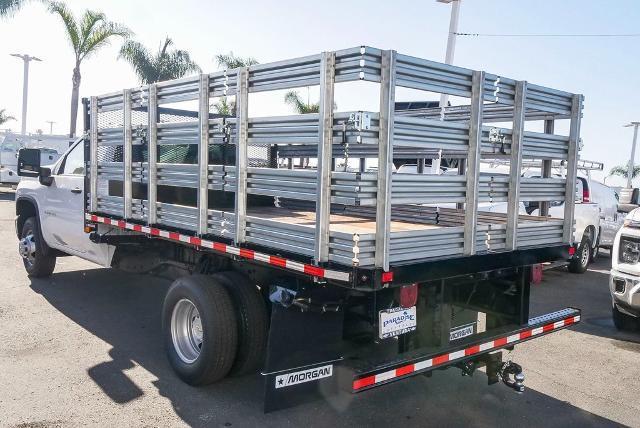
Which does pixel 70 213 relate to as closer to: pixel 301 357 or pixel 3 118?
pixel 301 357

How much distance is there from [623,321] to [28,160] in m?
7.66

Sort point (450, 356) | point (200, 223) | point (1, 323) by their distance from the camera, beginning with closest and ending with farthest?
point (450, 356)
point (200, 223)
point (1, 323)

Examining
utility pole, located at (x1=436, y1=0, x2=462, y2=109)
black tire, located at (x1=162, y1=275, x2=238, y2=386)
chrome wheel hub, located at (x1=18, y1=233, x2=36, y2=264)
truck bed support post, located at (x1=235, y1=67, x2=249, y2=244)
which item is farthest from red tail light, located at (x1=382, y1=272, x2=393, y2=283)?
utility pole, located at (x1=436, y1=0, x2=462, y2=109)

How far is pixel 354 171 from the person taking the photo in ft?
13.5

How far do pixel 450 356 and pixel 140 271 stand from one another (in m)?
3.69

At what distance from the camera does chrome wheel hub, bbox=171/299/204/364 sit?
4.64 m

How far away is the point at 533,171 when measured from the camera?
36.7 ft

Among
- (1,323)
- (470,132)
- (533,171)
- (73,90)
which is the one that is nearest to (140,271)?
(1,323)

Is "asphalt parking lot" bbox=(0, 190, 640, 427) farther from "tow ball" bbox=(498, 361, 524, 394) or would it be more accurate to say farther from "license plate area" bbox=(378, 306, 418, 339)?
"license plate area" bbox=(378, 306, 418, 339)

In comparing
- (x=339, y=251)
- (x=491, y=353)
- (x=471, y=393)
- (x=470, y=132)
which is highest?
(x=470, y=132)

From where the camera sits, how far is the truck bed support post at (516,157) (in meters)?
3.85

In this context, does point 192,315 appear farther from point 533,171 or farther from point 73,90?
point 73,90

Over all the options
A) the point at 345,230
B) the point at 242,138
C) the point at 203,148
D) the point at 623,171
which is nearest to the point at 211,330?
the point at 345,230

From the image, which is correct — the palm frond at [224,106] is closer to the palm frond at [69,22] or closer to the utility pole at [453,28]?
the utility pole at [453,28]
